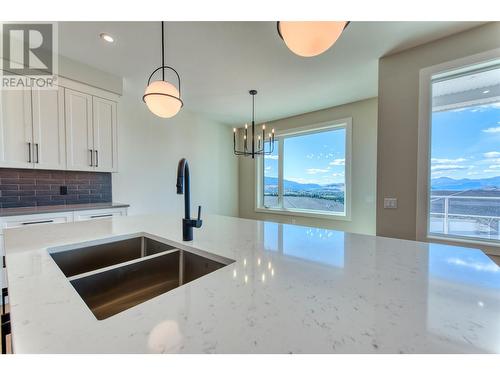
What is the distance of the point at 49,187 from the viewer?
269cm

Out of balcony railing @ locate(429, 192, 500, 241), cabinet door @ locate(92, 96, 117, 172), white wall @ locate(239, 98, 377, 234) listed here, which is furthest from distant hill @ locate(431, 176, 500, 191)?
cabinet door @ locate(92, 96, 117, 172)

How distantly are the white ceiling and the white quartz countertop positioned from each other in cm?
207

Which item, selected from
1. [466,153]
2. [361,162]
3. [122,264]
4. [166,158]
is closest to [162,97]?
[122,264]

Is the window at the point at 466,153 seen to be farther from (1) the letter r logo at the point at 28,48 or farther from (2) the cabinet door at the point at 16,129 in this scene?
(2) the cabinet door at the point at 16,129

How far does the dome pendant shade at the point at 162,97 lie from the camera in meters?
1.63

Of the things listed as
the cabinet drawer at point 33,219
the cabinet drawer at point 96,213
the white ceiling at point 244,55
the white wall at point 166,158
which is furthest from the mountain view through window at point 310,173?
the cabinet drawer at point 33,219

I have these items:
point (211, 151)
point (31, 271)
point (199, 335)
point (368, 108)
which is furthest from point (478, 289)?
point (211, 151)

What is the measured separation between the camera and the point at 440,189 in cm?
226

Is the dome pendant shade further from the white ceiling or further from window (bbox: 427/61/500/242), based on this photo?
window (bbox: 427/61/500/242)

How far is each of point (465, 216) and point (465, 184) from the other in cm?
41

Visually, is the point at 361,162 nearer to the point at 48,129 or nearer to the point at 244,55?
the point at 244,55
